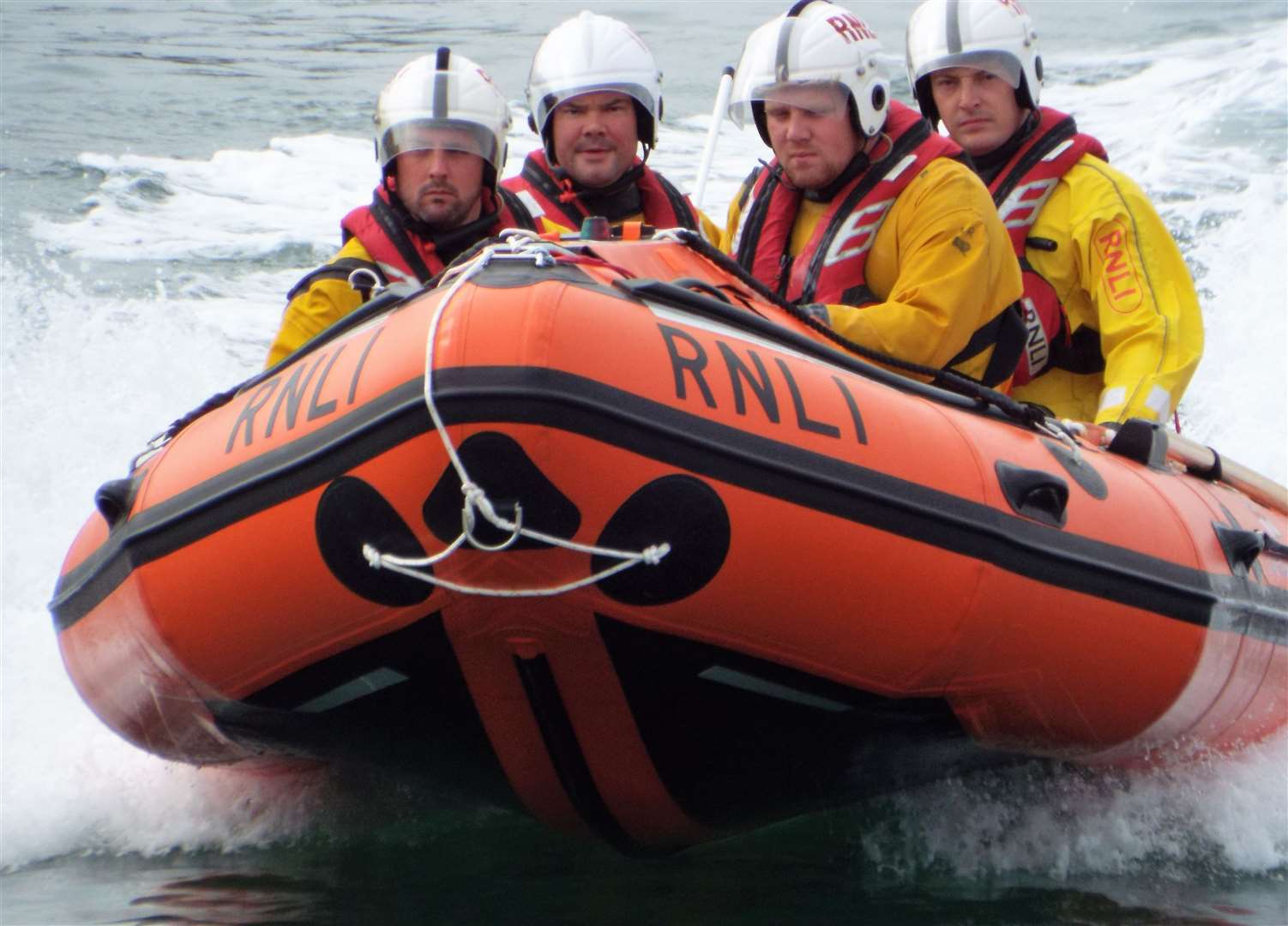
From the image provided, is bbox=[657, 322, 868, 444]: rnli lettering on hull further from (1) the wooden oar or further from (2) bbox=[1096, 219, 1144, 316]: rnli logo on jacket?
(2) bbox=[1096, 219, 1144, 316]: rnli logo on jacket

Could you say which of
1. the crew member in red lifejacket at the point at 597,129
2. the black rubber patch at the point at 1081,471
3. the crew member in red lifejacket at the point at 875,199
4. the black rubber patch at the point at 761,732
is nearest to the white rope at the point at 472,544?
the black rubber patch at the point at 761,732

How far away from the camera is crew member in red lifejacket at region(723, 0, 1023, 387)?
10.3ft

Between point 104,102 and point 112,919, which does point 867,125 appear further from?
point 104,102

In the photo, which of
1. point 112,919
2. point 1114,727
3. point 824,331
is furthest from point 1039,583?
point 112,919

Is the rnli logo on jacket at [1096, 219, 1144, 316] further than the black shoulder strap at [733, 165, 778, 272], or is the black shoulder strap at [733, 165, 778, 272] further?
the rnli logo on jacket at [1096, 219, 1144, 316]

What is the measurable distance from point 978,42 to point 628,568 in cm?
216

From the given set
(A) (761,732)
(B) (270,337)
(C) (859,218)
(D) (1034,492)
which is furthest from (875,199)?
(B) (270,337)

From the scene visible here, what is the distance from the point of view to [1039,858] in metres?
2.90

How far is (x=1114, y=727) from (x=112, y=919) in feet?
5.17

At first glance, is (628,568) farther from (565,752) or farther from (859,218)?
(859,218)

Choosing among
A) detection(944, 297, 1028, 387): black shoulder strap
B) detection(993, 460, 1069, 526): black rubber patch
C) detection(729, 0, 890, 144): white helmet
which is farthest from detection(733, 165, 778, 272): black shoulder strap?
detection(993, 460, 1069, 526): black rubber patch

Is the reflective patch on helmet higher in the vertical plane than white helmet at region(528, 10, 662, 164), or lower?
higher

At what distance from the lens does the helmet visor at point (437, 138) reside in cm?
319

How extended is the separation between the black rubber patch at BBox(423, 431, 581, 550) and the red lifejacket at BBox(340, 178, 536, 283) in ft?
3.52
